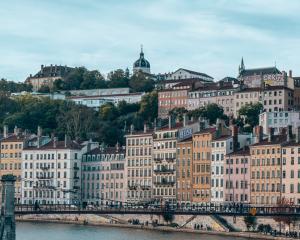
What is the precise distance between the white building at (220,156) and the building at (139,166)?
30.4ft

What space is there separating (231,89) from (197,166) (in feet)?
126

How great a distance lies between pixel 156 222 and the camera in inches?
3177

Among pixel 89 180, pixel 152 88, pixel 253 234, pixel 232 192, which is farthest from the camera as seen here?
pixel 152 88

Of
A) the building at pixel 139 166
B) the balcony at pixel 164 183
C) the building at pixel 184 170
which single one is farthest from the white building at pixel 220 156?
the building at pixel 139 166

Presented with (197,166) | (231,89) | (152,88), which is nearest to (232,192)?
(197,166)

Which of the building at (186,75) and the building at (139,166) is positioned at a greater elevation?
the building at (186,75)

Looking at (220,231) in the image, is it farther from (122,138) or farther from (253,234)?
(122,138)

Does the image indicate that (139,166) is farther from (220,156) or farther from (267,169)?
(267,169)

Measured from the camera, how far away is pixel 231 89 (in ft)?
419

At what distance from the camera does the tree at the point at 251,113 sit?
372 feet

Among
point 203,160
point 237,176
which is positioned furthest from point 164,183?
point 237,176

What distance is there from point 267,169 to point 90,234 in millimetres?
15499

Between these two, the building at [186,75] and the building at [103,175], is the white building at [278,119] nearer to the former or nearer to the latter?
the building at [103,175]

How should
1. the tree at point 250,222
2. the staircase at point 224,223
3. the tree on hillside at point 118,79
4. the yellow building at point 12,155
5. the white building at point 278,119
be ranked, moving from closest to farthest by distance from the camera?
the tree at point 250,222, the staircase at point 224,223, the white building at point 278,119, the yellow building at point 12,155, the tree on hillside at point 118,79
